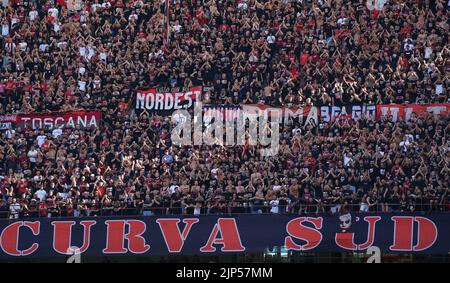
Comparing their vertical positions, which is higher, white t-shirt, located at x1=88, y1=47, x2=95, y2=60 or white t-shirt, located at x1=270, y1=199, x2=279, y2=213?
white t-shirt, located at x1=88, y1=47, x2=95, y2=60

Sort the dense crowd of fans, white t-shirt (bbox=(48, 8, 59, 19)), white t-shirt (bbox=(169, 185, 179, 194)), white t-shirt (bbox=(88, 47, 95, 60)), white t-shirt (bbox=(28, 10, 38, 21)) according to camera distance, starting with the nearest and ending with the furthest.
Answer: the dense crowd of fans, white t-shirt (bbox=(169, 185, 179, 194)), white t-shirt (bbox=(88, 47, 95, 60)), white t-shirt (bbox=(48, 8, 59, 19)), white t-shirt (bbox=(28, 10, 38, 21))

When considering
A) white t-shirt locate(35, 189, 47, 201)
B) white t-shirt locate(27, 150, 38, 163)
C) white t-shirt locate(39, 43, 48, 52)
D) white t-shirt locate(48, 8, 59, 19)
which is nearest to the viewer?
white t-shirt locate(35, 189, 47, 201)

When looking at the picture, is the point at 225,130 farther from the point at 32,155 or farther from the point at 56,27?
the point at 56,27

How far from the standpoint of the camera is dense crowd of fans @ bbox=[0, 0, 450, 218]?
2797 centimetres

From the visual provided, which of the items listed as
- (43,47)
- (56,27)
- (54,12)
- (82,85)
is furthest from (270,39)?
(54,12)

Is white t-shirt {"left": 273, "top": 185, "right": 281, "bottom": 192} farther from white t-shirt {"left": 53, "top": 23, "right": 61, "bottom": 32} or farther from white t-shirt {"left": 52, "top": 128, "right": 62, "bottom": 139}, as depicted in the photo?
white t-shirt {"left": 53, "top": 23, "right": 61, "bottom": 32}

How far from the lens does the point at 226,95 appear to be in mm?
Answer: 32344

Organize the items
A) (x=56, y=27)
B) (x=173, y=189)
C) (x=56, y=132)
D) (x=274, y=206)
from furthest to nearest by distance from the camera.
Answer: (x=56, y=27) → (x=56, y=132) → (x=173, y=189) → (x=274, y=206)

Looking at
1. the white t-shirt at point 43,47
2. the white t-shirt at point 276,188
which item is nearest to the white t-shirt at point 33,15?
the white t-shirt at point 43,47

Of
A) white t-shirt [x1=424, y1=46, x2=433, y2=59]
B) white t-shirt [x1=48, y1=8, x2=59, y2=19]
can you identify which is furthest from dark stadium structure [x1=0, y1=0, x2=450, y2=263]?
white t-shirt [x1=48, y1=8, x2=59, y2=19]


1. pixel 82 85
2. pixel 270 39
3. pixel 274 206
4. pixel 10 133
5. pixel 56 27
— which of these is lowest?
pixel 274 206

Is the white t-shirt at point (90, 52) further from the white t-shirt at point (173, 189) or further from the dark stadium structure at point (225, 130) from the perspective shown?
the white t-shirt at point (173, 189)
